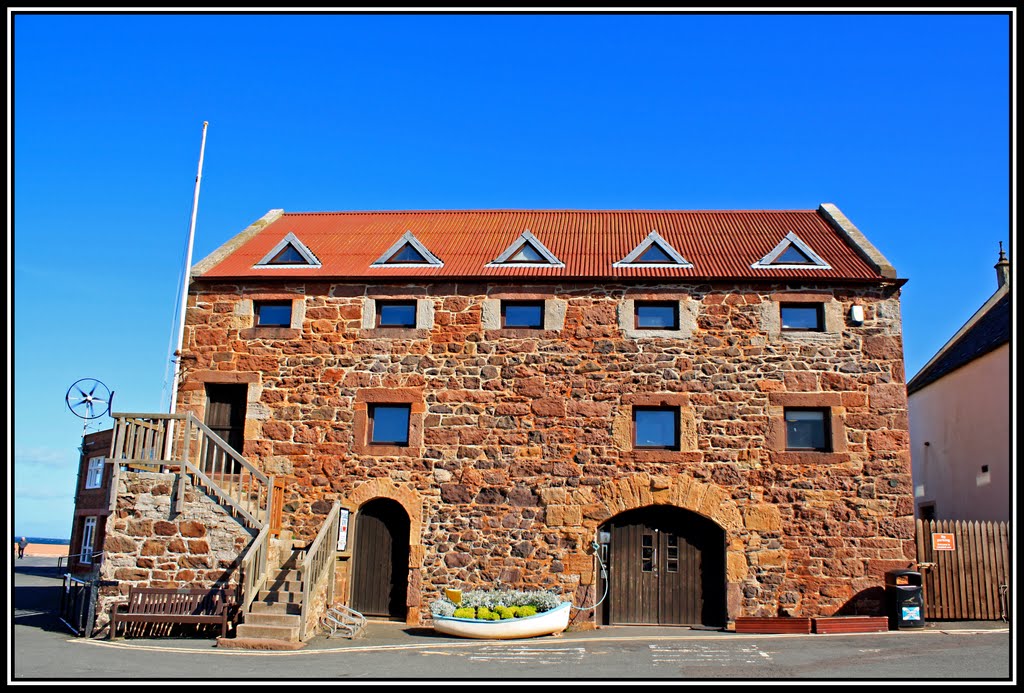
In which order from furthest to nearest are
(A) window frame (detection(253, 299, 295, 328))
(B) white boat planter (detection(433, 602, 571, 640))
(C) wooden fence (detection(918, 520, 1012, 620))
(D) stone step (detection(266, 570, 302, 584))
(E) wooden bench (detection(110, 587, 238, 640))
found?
(A) window frame (detection(253, 299, 295, 328)) → (C) wooden fence (detection(918, 520, 1012, 620)) → (D) stone step (detection(266, 570, 302, 584)) → (B) white boat planter (detection(433, 602, 571, 640)) → (E) wooden bench (detection(110, 587, 238, 640))

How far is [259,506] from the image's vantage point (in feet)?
50.3

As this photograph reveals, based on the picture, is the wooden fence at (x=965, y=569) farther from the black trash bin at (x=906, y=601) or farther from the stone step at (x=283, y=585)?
the stone step at (x=283, y=585)

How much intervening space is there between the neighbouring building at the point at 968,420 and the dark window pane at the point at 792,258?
16.7ft

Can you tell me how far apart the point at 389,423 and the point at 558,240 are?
18.9 feet

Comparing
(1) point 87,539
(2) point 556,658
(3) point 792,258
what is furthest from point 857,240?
(1) point 87,539

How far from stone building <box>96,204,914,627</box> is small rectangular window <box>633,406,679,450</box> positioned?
4 centimetres

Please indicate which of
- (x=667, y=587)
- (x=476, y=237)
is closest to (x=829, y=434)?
(x=667, y=587)

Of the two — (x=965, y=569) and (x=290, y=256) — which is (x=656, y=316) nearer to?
(x=965, y=569)

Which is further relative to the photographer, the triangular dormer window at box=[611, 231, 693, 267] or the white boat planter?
the triangular dormer window at box=[611, 231, 693, 267]

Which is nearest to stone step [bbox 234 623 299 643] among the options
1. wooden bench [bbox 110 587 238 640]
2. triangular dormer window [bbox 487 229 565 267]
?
wooden bench [bbox 110 587 238 640]

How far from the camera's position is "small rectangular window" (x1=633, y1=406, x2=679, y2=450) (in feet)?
53.0

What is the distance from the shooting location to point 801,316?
1661cm

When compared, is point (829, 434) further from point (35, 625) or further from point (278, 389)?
point (35, 625)

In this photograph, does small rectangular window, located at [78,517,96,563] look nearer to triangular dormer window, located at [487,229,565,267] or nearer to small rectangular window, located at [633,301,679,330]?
triangular dormer window, located at [487,229,565,267]
